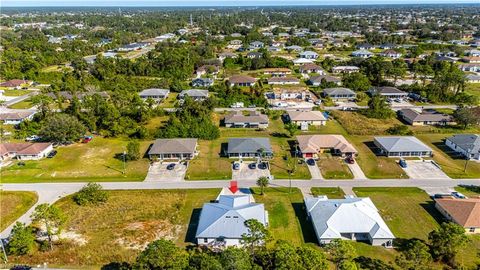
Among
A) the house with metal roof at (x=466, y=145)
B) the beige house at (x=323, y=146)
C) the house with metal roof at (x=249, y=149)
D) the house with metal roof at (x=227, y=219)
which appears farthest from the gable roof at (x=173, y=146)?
the house with metal roof at (x=466, y=145)

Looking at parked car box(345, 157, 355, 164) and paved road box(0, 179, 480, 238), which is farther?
parked car box(345, 157, 355, 164)

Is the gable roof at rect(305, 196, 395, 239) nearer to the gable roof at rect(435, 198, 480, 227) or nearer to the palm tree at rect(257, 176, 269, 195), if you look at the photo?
the palm tree at rect(257, 176, 269, 195)

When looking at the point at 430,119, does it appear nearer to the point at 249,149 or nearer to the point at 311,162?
the point at 311,162

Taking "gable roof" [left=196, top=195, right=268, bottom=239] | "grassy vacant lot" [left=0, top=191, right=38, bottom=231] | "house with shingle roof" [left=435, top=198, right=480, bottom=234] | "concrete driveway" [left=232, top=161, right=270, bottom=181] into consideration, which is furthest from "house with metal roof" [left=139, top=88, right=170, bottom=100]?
"house with shingle roof" [left=435, top=198, right=480, bottom=234]

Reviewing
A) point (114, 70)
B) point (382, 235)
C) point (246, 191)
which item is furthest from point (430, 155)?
point (114, 70)

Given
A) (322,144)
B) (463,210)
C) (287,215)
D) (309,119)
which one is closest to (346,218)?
(287,215)

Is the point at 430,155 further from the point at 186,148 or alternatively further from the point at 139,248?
the point at 139,248
